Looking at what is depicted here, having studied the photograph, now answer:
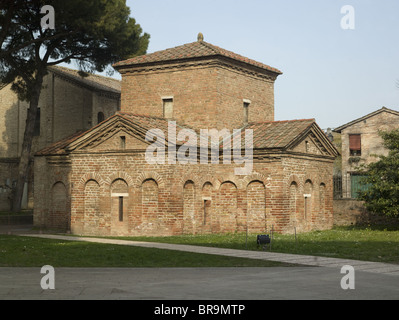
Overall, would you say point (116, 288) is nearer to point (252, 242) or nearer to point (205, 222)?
point (252, 242)

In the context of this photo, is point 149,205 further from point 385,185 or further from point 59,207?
point 385,185

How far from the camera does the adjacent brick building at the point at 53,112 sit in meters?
38.0

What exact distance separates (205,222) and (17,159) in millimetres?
19732

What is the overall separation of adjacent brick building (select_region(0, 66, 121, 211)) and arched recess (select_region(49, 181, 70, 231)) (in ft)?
31.7

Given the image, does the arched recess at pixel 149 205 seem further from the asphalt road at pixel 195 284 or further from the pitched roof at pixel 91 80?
the pitched roof at pixel 91 80

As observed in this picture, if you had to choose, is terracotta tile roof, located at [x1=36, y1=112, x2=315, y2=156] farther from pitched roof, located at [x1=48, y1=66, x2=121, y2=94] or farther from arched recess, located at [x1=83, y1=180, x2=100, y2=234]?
pitched roof, located at [x1=48, y1=66, x2=121, y2=94]

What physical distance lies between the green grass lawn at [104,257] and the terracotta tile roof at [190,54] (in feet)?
42.0

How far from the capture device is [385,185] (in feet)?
87.6

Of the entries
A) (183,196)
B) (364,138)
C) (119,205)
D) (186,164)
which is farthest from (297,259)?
(364,138)

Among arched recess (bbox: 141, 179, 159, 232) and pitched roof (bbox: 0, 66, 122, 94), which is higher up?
pitched roof (bbox: 0, 66, 122, 94)

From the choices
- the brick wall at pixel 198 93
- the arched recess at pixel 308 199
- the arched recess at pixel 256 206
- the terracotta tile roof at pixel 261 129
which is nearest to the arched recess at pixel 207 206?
the arched recess at pixel 256 206

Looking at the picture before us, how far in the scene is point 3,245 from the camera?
18.4 meters

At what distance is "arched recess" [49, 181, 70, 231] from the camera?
27.5 m

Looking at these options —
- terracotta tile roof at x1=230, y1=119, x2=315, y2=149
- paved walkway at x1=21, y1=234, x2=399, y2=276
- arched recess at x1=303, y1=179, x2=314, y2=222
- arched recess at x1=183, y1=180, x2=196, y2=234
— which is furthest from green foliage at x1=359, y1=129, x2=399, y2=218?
paved walkway at x1=21, y1=234, x2=399, y2=276
